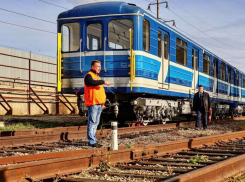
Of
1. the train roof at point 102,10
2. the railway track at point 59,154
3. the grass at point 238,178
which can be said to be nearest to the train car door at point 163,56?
the train roof at point 102,10

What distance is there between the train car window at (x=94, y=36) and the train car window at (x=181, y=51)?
358 cm

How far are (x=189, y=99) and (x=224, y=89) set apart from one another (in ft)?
21.8

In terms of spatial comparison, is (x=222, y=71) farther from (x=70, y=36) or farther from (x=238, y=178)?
(x=238, y=178)

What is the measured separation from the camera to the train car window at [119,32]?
10.9 meters

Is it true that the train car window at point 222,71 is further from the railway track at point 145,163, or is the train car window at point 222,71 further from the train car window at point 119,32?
the railway track at point 145,163

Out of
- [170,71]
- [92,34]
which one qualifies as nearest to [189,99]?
[170,71]

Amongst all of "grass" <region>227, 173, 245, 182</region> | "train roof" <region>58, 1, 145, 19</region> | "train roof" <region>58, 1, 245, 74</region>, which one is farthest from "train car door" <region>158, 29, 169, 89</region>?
"grass" <region>227, 173, 245, 182</region>

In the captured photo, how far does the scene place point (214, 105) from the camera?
1939cm

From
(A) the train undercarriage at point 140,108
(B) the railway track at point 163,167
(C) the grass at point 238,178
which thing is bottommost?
(C) the grass at point 238,178

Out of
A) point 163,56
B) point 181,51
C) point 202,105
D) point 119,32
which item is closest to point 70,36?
point 119,32

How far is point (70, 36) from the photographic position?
11625 mm

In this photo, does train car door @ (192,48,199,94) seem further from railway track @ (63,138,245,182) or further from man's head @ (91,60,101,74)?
railway track @ (63,138,245,182)

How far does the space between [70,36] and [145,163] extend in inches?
271

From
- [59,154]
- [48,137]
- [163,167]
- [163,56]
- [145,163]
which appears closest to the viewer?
[163,167]
